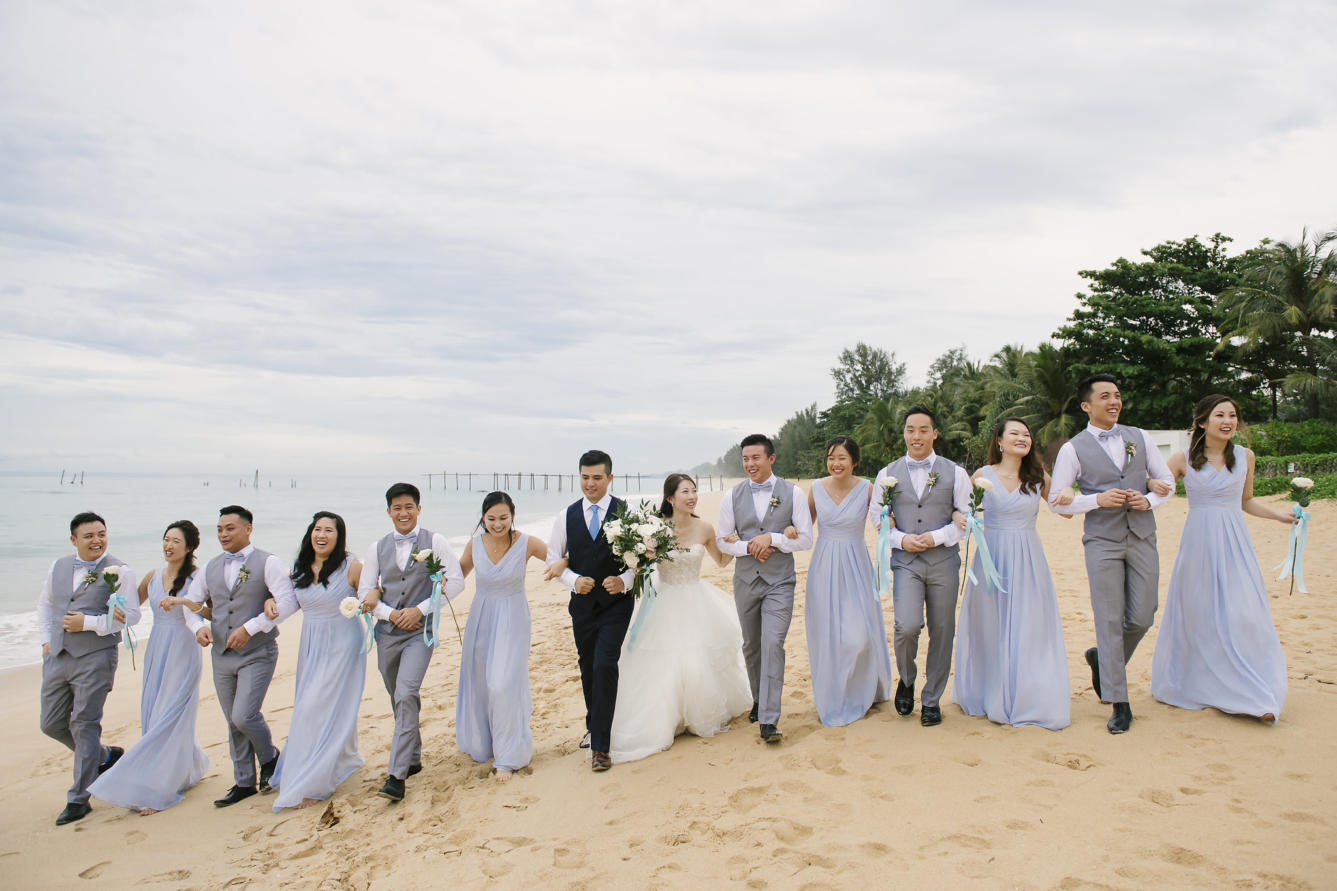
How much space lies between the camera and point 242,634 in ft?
18.7

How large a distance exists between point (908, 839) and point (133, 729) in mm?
7942

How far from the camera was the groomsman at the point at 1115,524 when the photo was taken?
542cm

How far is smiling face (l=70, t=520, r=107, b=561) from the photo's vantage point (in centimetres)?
607

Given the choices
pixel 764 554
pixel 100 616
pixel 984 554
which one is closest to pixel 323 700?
pixel 100 616

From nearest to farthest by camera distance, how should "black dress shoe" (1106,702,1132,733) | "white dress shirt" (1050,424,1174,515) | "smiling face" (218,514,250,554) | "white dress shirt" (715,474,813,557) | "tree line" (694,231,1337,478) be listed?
"black dress shoe" (1106,702,1132,733) → "white dress shirt" (1050,424,1174,515) → "white dress shirt" (715,474,813,557) → "smiling face" (218,514,250,554) → "tree line" (694,231,1337,478)

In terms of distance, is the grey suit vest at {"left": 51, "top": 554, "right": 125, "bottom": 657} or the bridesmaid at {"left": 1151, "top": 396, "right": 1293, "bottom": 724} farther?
the grey suit vest at {"left": 51, "top": 554, "right": 125, "bottom": 657}

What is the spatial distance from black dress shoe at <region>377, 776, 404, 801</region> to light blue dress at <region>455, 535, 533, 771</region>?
1.94 ft

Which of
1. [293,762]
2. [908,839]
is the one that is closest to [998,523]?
[908,839]

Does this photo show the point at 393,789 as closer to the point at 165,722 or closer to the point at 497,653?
the point at 497,653

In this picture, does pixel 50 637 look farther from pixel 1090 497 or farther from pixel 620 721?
pixel 1090 497

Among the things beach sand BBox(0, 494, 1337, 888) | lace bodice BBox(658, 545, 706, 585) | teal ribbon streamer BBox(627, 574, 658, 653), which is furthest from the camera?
lace bodice BBox(658, 545, 706, 585)

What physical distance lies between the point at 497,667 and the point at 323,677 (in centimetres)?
122

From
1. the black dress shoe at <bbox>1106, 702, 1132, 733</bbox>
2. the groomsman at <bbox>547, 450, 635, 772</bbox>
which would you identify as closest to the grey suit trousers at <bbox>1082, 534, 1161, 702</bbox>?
the black dress shoe at <bbox>1106, 702, 1132, 733</bbox>

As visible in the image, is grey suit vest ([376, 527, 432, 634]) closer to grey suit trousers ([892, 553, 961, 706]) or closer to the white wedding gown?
the white wedding gown
